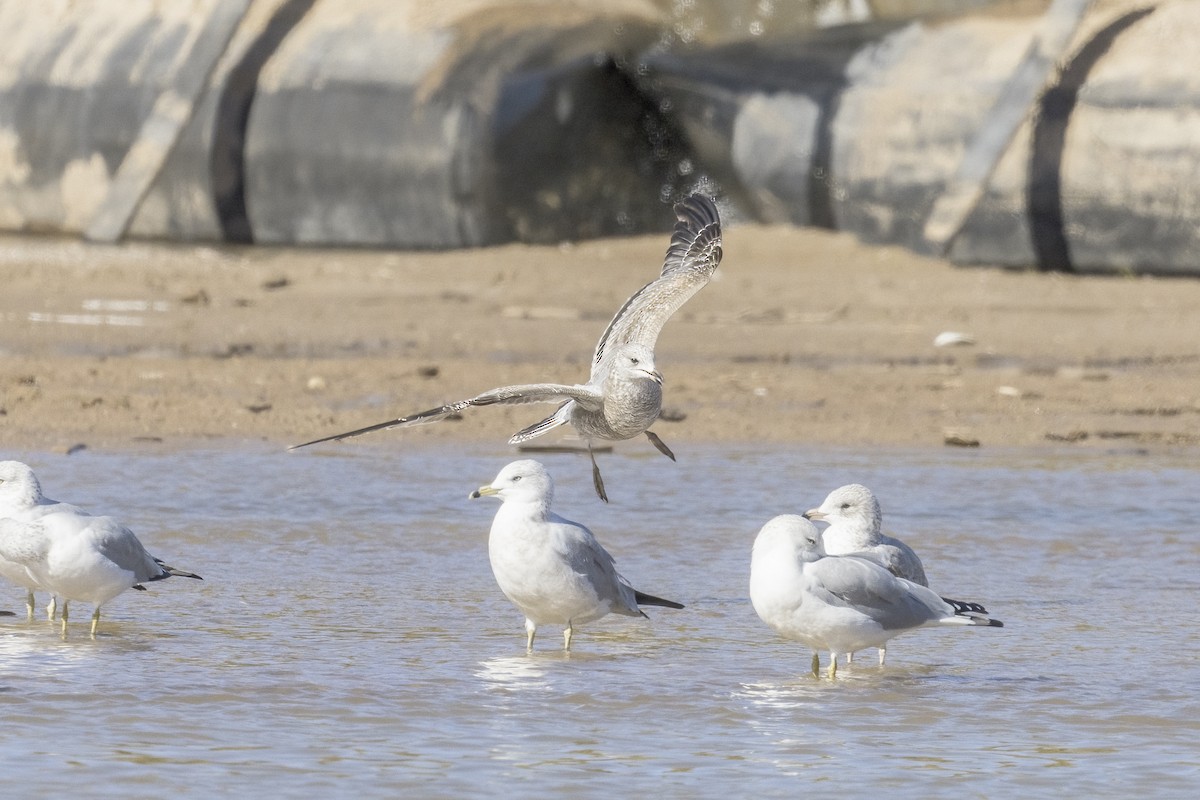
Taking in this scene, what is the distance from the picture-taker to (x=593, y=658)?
5.91 metres

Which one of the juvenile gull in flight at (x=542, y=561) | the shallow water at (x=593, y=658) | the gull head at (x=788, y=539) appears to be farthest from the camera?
the juvenile gull in flight at (x=542, y=561)

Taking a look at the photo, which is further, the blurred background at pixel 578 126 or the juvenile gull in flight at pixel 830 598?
the blurred background at pixel 578 126

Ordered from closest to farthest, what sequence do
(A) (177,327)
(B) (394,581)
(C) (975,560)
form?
(B) (394,581), (C) (975,560), (A) (177,327)

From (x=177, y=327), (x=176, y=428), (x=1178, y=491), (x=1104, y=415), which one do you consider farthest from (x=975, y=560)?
(x=177, y=327)

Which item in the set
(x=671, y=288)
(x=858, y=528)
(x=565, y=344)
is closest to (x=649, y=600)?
(x=858, y=528)

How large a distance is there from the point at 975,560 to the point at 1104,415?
3.45 meters

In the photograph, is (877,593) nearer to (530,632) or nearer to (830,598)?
(830,598)

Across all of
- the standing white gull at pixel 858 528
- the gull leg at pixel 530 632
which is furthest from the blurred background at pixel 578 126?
the gull leg at pixel 530 632

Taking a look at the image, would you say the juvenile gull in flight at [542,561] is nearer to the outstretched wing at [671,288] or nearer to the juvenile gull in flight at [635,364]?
the juvenile gull in flight at [635,364]

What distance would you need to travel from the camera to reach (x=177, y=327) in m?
12.4

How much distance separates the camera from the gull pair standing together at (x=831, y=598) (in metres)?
5.48

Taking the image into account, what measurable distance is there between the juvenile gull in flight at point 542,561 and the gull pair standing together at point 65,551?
99 cm

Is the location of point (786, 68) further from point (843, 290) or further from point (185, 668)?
point (185, 668)

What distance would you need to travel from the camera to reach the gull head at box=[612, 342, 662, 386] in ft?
22.5
